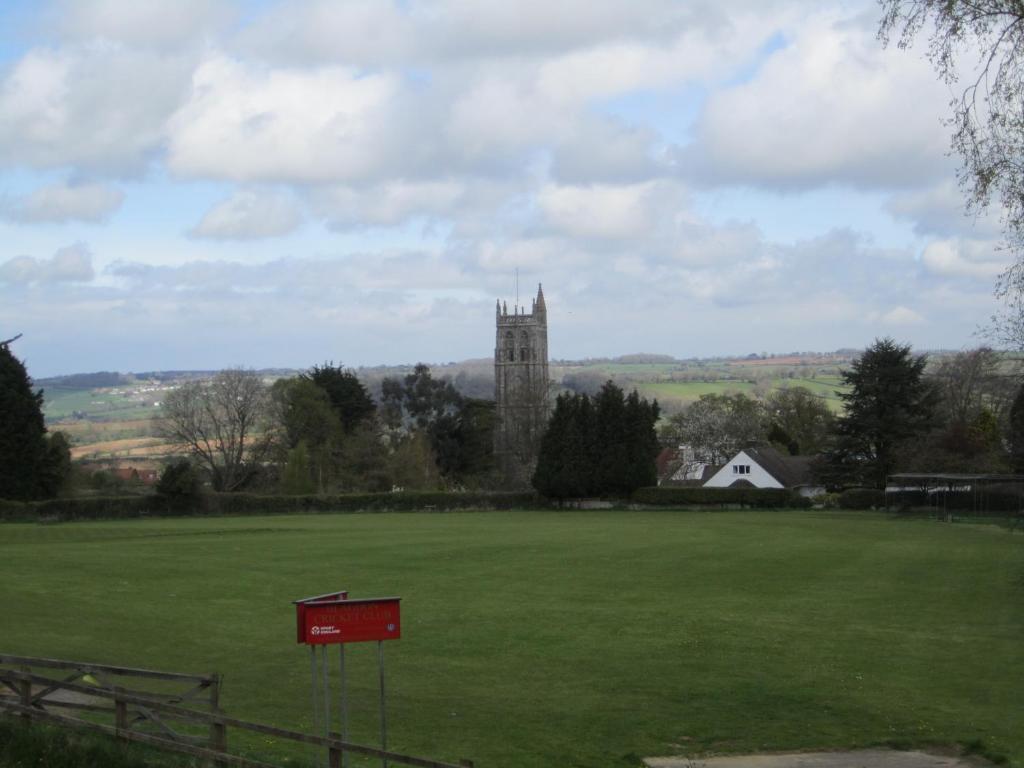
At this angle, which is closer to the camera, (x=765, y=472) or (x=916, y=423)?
(x=916, y=423)

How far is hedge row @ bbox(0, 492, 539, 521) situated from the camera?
65.8m

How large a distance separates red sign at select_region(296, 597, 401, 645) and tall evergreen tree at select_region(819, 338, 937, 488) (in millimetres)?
71641

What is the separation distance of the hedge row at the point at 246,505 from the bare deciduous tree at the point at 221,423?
19.7 metres

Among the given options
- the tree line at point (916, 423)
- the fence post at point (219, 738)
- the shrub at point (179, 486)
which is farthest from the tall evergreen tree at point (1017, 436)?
the fence post at point (219, 738)

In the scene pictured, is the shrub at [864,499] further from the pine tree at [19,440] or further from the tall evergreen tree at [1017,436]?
the pine tree at [19,440]

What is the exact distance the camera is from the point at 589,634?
77.7ft

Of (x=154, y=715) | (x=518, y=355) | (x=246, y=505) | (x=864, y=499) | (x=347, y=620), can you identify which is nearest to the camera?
(x=347, y=620)

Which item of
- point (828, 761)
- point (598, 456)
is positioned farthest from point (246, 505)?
point (828, 761)

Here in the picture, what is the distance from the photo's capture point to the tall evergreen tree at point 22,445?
7206 centimetres

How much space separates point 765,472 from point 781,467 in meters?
1.71

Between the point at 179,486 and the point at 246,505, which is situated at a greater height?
the point at 179,486

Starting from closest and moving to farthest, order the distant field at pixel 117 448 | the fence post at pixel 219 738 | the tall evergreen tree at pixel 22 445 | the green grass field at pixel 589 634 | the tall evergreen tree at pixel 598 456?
the fence post at pixel 219 738 < the green grass field at pixel 589 634 < the tall evergreen tree at pixel 22 445 < the tall evergreen tree at pixel 598 456 < the distant field at pixel 117 448

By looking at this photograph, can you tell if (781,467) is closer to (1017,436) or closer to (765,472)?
(765,472)

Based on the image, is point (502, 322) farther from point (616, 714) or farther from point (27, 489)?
point (616, 714)
